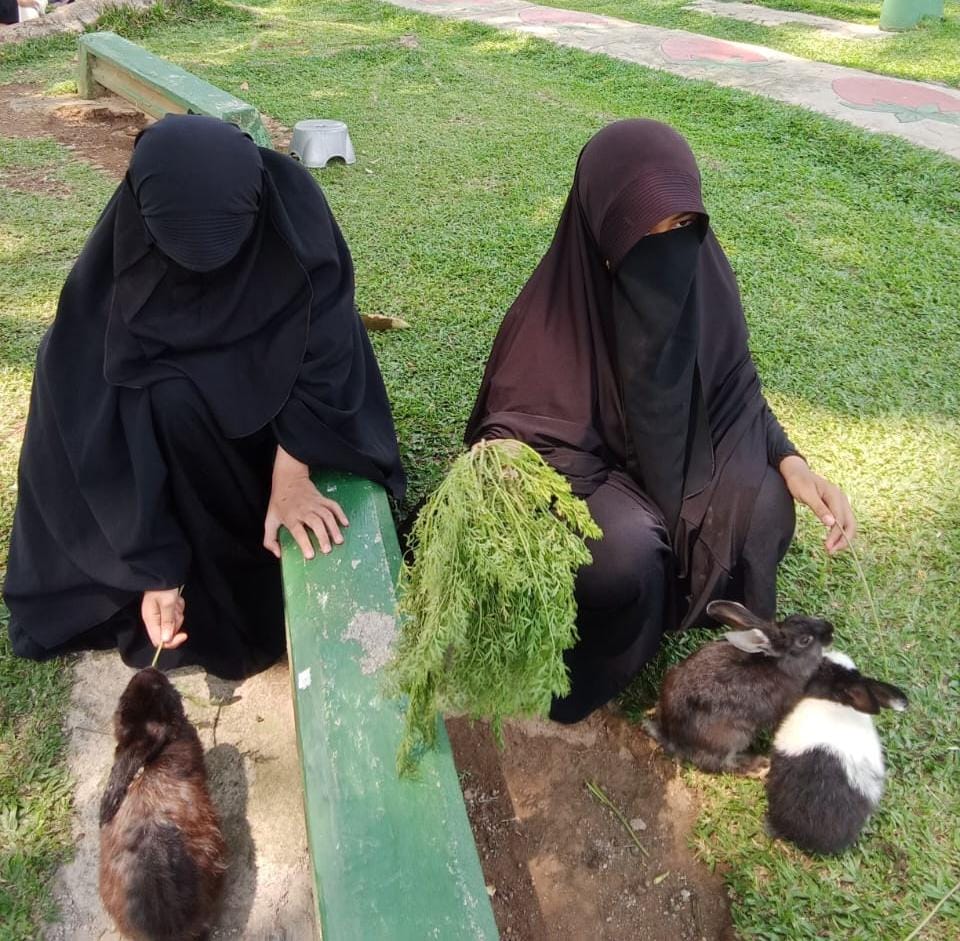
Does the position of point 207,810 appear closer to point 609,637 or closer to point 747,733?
point 609,637

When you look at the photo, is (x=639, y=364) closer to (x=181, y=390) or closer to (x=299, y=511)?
(x=299, y=511)

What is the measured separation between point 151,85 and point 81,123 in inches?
82.1

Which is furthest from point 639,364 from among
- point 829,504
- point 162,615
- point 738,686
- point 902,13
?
point 902,13

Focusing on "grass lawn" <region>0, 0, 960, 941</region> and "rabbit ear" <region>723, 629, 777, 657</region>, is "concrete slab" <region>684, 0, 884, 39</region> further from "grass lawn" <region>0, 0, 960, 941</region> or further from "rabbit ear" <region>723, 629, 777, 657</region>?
"rabbit ear" <region>723, 629, 777, 657</region>

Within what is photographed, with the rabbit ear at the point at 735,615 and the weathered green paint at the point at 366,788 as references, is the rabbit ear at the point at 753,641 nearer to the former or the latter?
the rabbit ear at the point at 735,615

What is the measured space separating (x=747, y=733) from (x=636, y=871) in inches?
21.1

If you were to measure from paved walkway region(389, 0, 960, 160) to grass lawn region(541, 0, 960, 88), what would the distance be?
1.13 feet

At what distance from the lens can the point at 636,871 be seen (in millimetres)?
2434

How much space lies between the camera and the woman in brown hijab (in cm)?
241

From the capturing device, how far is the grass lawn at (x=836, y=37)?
30.2 ft

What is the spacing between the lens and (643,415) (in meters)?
2.51

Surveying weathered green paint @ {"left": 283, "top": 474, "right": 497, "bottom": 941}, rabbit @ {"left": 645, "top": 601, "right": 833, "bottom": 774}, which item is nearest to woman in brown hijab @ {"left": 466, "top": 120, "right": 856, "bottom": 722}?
rabbit @ {"left": 645, "top": 601, "right": 833, "bottom": 774}

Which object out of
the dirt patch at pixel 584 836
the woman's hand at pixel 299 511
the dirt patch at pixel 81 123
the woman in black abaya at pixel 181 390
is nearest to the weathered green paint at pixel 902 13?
the dirt patch at pixel 81 123

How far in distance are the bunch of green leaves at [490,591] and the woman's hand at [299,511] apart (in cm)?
70
